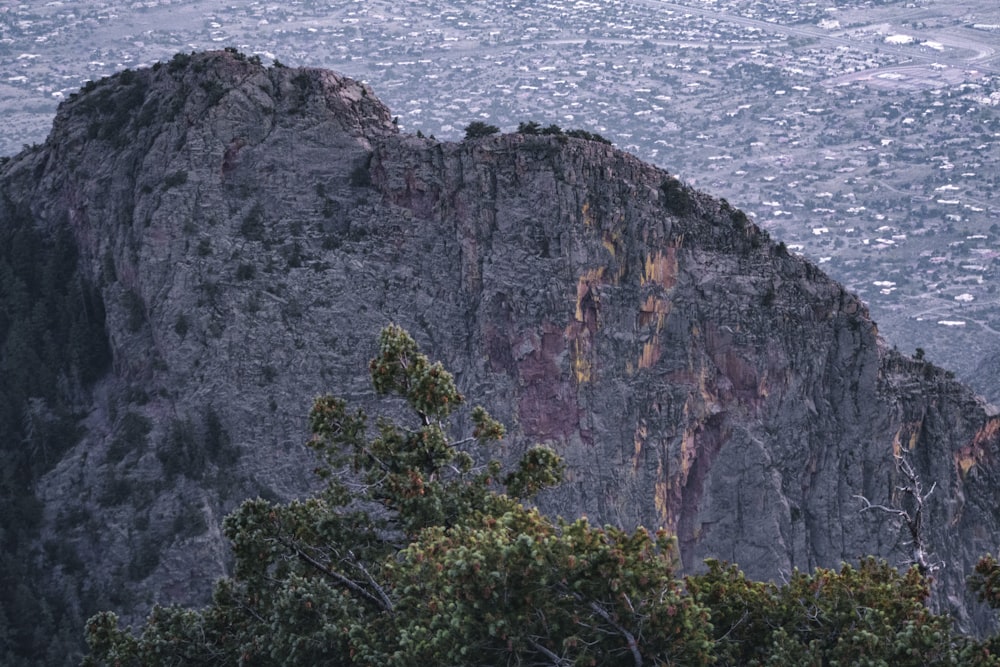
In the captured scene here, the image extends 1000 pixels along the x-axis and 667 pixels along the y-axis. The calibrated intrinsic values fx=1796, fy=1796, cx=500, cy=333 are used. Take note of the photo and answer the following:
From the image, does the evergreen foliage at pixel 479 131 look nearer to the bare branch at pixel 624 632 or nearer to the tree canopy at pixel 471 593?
the tree canopy at pixel 471 593

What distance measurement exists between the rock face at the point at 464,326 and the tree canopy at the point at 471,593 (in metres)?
34.9

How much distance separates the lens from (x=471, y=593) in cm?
3816

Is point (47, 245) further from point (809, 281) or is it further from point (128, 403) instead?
point (809, 281)

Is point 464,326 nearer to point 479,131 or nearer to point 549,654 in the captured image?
point 479,131

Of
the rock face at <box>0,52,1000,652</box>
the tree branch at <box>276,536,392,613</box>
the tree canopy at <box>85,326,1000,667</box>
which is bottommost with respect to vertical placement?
the rock face at <box>0,52,1000,652</box>

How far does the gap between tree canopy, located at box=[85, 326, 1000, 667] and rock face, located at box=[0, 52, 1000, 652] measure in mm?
34918

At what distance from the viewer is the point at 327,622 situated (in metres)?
43.1

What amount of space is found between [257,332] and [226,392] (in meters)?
3.17

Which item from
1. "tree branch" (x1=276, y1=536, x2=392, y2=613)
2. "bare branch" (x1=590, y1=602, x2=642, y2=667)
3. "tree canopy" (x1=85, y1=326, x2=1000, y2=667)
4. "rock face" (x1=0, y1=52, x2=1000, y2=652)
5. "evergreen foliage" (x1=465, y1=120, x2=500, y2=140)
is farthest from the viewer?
"evergreen foliage" (x1=465, y1=120, x2=500, y2=140)

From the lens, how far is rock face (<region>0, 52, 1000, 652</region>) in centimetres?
8281

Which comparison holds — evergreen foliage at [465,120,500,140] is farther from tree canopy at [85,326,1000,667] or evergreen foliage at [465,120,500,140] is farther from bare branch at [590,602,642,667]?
bare branch at [590,602,642,667]

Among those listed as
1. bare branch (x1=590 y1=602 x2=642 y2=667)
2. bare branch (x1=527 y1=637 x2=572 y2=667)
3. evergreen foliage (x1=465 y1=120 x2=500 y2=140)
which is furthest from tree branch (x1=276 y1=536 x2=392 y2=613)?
evergreen foliage (x1=465 y1=120 x2=500 y2=140)

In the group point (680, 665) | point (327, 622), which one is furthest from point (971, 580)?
point (327, 622)

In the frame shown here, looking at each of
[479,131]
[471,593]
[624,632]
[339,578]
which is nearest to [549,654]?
[624,632]
